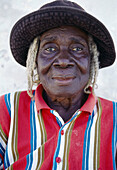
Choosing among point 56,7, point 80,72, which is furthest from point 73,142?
point 56,7

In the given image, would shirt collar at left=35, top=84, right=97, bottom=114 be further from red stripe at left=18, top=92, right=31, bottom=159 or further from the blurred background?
the blurred background

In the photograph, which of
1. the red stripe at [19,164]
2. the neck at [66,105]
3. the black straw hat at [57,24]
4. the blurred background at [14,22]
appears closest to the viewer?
the black straw hat at [57,24]

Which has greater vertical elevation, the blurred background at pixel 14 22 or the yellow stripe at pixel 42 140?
the blurred background at pixel 14 22

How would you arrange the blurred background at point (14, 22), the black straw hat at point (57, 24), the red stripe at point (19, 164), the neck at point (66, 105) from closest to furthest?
the black straw hat at point (57, 24) → the red stripe at point (19, 164) → the neck at point (66, 105) → the blurred background at point (14, 22)

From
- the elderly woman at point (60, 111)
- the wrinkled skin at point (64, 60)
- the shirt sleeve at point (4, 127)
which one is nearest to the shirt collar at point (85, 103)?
the elderly woman at point (60, 111)

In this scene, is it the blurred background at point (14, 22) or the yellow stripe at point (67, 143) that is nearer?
the yellow stripe at point (67, 143)

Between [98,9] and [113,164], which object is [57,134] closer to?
[113,164]

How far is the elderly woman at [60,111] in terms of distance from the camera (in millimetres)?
1299

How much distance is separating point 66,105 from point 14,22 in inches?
49.0

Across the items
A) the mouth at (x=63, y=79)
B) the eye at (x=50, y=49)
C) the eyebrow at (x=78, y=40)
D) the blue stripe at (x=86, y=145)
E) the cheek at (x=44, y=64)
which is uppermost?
the eyebrow at (x=78, y=40)

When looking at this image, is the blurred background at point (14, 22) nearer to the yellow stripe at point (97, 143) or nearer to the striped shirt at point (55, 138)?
the striped shirt at point (55, 138)

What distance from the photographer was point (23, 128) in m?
1.40

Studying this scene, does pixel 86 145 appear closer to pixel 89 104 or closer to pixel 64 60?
pixel 89 104

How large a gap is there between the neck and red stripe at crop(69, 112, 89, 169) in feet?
0.39
